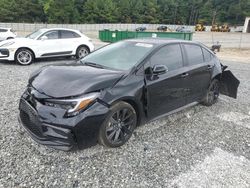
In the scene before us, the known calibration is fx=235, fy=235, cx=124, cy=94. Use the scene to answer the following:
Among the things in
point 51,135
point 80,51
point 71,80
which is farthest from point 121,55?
point 80,51

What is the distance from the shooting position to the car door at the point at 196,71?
4.43 meters

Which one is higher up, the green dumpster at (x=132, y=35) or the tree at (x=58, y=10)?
the tree at (x=58, y=10)

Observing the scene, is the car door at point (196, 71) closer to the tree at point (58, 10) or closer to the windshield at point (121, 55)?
the windshield at point (121, 55)

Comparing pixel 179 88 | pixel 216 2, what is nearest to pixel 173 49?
pixel 179 88

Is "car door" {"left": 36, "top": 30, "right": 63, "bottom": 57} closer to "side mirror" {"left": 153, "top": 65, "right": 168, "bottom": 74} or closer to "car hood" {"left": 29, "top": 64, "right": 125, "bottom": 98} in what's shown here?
"car hood" {"left": 29, "top": 64, "right": 125, "bottom": 98}

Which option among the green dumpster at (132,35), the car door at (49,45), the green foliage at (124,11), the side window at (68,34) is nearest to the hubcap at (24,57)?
the car door at (49,45)

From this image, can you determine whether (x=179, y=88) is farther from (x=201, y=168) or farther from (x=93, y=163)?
(x=93, y=163)

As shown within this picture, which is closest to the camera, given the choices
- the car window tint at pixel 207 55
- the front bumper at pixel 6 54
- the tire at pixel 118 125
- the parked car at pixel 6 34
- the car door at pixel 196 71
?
the tire at pixel 118 125

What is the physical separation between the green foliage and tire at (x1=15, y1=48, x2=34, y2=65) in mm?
58965

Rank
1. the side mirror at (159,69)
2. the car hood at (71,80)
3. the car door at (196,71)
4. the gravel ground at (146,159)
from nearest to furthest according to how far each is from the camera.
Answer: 1. the gravel ground at (146,159)
2. the car hood at (71,80)
3. the side mirror at (159,69)
4. the car door at (196,71)

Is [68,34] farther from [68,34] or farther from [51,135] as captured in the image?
[51,135]

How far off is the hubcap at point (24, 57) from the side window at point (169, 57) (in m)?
6.51

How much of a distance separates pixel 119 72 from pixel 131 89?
31 centimetres

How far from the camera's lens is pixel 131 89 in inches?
130
